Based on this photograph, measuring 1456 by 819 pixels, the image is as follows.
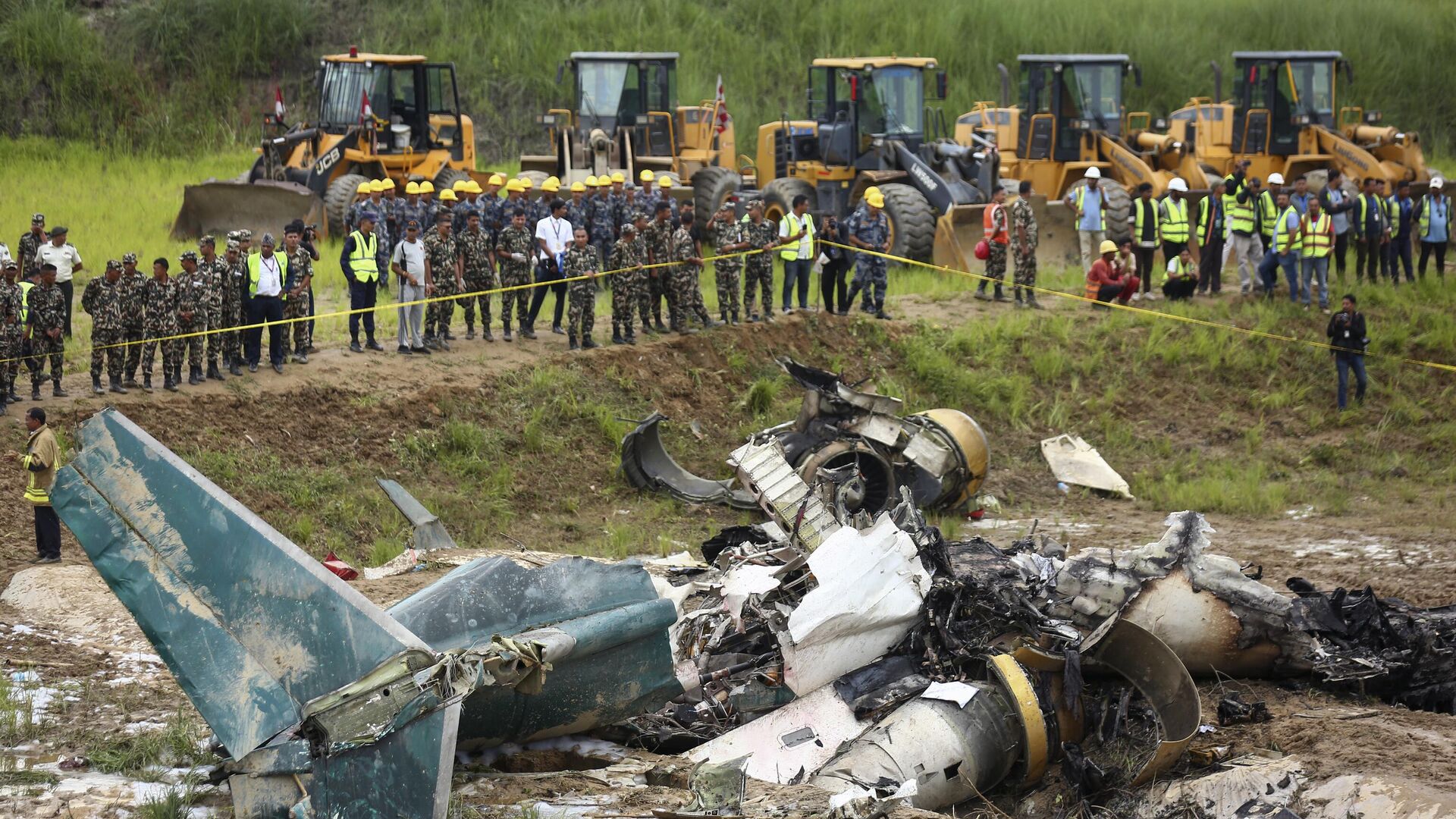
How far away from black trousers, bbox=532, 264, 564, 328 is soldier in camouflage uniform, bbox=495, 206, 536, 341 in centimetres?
12

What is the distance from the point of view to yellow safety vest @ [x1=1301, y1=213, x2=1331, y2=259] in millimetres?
19438

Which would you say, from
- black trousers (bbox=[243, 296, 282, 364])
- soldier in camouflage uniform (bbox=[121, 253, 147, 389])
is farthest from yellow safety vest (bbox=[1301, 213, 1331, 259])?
soldier in camouflage uniform (bbox=[121, 253, 147, 389])

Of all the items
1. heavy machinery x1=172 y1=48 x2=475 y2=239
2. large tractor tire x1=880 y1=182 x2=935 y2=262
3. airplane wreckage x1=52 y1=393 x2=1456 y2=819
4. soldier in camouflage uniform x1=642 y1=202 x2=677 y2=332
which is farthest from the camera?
heavy machinery x1=172 y1=48 x2=475 y2=239

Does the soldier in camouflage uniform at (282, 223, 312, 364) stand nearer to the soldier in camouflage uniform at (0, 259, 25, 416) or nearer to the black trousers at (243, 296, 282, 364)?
the black trousers at (243, 296, 282, 364)

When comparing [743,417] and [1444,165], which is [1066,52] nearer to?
[1444,165]

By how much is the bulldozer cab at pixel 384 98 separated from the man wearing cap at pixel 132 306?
10723mm

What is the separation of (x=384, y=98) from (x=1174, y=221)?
1230 cm

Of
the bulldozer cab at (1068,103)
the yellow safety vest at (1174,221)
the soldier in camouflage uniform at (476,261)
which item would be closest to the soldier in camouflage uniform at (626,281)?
the soldier in camouflage uniform at (476,261)

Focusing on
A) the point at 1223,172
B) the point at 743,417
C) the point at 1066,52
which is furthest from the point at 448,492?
the point at 1066,52

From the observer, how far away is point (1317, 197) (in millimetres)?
20516

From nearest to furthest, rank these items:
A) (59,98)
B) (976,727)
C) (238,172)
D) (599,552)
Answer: (976,727)
(599,552)
(238,172)
(59,98)

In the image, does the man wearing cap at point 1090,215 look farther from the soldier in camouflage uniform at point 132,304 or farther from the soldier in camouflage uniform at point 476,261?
the soldier in camouflage uniform at point 132,304

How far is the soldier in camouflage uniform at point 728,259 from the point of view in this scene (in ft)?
57.0

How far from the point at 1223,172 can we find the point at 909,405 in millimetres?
11615
